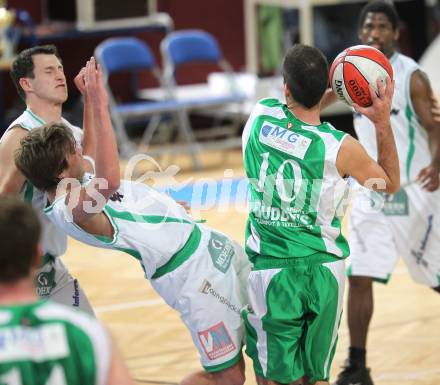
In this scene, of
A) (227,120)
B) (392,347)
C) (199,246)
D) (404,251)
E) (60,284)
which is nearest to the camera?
(199,246)

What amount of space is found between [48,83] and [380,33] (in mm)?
1938

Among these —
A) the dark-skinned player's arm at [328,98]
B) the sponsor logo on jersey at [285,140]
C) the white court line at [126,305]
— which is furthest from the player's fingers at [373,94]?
the white court line at [126,305]

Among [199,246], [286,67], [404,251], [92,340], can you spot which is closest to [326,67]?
[286,67]

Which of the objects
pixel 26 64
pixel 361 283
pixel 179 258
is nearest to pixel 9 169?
pixel 26 64

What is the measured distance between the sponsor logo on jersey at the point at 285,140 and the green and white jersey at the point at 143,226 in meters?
0.52

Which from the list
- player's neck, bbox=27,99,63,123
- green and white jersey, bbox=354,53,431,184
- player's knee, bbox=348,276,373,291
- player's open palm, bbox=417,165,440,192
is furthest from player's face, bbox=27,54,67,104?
player's open palm, bbox=417,165,440,192

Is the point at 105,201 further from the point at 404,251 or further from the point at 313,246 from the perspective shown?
the point at 404,251

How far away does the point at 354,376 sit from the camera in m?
5.70

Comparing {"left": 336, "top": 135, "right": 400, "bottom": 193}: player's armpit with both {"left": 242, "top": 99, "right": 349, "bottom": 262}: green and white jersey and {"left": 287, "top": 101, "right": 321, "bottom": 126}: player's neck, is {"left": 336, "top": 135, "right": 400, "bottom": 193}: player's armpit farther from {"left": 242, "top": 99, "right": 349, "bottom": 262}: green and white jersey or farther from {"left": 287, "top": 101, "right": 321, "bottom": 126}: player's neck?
{"left": 287, "top": 101, "right": 321, "bottom": 126}: player's neck

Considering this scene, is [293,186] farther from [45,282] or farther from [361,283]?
[361,283]

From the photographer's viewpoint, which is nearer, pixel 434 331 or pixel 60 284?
pixel 60 284

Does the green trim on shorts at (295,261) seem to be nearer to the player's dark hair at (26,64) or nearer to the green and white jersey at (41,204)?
the green and white jersey at (41,204)

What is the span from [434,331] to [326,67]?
2770 millimetres

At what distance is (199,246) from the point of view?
4.69m
